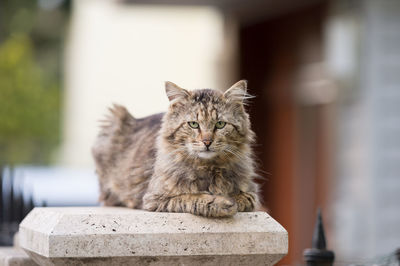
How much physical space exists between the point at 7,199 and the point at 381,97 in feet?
18.6

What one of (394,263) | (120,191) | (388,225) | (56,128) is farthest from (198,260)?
(56,128)

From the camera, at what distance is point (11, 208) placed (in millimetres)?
5211

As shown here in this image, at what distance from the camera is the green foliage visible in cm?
1573

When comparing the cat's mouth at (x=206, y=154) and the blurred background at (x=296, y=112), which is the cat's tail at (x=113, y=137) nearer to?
the blurred background at (x=296, y=112)

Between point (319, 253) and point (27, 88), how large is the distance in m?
13.1

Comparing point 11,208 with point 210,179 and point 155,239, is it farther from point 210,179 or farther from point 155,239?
point 155,239

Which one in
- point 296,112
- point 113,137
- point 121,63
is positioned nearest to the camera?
point 113,137

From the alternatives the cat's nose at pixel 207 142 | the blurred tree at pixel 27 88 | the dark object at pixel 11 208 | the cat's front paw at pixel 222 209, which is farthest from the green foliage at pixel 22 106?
the cat's front paw at pixel 222 209

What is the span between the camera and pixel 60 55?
22.8 m

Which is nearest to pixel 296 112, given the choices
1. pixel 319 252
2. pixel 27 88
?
pixel 27 88

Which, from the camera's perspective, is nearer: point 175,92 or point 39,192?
point 175,92

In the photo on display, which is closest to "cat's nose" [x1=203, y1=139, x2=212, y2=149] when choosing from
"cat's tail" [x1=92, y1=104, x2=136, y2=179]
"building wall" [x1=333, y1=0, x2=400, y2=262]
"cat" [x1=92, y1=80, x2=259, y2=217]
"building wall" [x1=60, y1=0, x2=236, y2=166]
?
"cat" [x1=92, y1=80, x2=259, y2=217]

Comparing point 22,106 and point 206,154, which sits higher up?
point 22,106

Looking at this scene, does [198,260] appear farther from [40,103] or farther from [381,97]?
[40,103]
